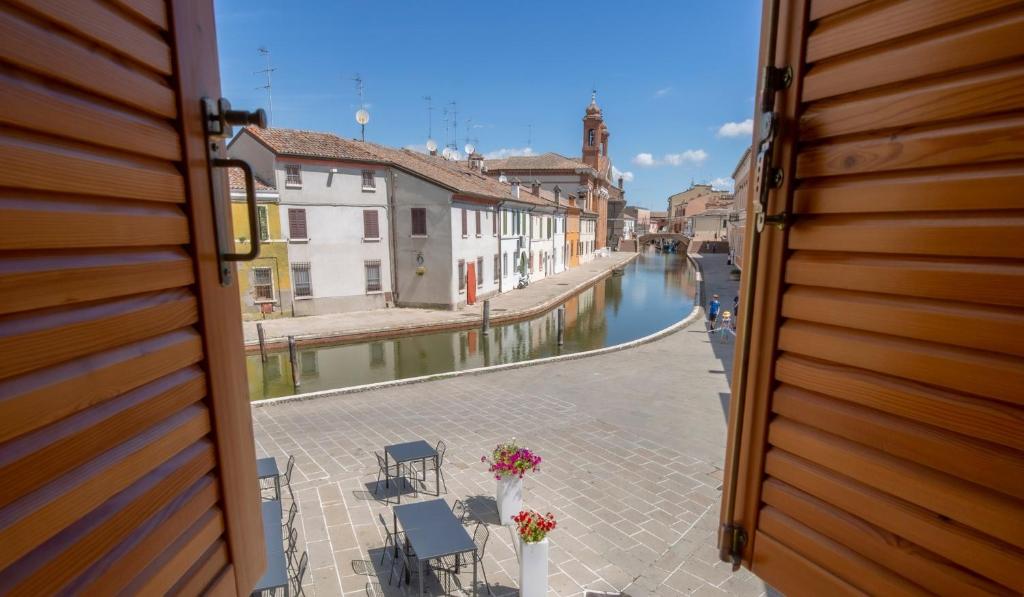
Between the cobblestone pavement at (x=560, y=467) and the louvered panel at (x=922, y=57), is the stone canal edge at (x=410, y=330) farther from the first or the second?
the louvered panel at (x=922, y=57)

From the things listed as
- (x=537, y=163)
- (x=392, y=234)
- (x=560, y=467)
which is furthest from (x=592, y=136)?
(x=560, y=467)

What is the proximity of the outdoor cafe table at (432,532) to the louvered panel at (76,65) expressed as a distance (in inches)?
147

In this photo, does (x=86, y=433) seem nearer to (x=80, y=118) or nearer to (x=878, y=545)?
(x=80, y=118)

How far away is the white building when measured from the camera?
1891cm

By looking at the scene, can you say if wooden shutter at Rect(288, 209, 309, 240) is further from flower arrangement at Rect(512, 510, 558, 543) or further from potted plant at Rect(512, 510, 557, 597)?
potted plant at Rect(512, 510, 557, 597)

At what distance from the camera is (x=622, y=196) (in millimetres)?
73250

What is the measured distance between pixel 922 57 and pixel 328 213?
20687 mm

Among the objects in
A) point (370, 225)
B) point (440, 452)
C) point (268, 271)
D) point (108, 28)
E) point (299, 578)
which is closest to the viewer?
point (108, 28)

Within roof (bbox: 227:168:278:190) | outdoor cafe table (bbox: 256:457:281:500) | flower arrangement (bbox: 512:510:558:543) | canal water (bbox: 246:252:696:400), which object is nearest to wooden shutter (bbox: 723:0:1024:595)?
flower arrangement (bbox: 512:510:558:543)

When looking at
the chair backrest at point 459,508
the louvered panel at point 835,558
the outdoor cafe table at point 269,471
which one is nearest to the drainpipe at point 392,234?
the outdoor cafe table at point 269,471

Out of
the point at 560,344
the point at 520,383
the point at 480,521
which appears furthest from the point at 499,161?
the point at 480,521

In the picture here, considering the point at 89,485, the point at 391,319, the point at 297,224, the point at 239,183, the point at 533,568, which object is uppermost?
the point at 239,183

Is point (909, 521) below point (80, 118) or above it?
below

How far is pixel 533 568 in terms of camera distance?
4180 millimetres
